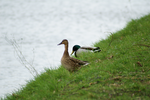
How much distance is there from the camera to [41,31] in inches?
541

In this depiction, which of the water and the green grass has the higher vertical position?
the water

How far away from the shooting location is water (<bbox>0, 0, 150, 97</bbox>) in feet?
23.4

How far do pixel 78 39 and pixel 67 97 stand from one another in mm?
7970

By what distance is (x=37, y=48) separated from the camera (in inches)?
387

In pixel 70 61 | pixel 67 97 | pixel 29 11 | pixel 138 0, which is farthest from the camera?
pixel 138 0

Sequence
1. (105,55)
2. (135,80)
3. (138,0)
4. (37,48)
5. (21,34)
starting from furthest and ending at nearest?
(138,0) < (21,34) < (37,48) < (105,55) < (135,80)

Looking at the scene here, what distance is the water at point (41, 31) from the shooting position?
7.13 m

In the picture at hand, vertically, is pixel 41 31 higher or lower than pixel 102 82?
higher

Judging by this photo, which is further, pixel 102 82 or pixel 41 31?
pixel 41 31

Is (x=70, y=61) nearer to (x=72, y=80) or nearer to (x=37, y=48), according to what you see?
(x=72, y=80)

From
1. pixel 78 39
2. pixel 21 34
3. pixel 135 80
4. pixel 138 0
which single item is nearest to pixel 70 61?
pixel 135 80

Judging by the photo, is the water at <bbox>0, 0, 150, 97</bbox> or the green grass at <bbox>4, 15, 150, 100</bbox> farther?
the water at <bbox>0, 0, 150, 97</bbox>

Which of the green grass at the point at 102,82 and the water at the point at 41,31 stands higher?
the water at the point at 41,31

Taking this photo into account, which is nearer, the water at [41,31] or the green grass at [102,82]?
the green grass at [102,82]
